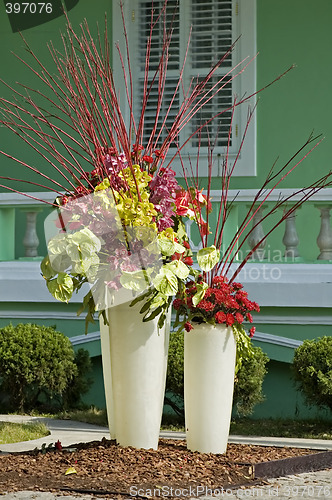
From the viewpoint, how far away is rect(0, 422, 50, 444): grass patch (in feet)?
19.2

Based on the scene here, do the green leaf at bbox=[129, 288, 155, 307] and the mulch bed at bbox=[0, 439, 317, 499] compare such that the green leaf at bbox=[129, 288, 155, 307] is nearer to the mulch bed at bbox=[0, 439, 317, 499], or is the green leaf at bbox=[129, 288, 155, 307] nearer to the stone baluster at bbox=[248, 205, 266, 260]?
the mulch bed at bbox=[0, 439, 317, 499]

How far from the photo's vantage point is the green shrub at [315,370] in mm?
6469

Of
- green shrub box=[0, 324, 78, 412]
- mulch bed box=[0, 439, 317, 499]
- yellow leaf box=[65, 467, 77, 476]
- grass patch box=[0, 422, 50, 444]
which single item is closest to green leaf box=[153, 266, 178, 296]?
mulch bed box=[0, 439, 317, 499]

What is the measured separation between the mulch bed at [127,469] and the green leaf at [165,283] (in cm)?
87

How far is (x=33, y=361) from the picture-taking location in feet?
23.3

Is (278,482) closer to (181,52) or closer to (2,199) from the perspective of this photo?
(2,199)

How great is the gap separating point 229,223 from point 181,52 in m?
2.35

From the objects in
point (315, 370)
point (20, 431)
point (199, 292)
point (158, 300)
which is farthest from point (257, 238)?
point (158, 300)

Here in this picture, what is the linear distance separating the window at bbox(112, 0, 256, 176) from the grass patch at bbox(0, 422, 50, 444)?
→ 3.56 m

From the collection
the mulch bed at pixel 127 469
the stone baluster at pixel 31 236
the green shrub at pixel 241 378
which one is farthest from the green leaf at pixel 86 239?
the stone baluster at pixel 31 236

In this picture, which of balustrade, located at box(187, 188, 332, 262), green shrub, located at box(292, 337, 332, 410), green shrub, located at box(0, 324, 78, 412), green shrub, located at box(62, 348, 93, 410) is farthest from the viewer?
balustrade, located at box(187, 188, 332, 262)

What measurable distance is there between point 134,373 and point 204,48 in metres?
5.60

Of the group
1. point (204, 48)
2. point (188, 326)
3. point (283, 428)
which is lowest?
point (283, 428)

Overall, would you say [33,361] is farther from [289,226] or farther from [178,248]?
[178,248]
